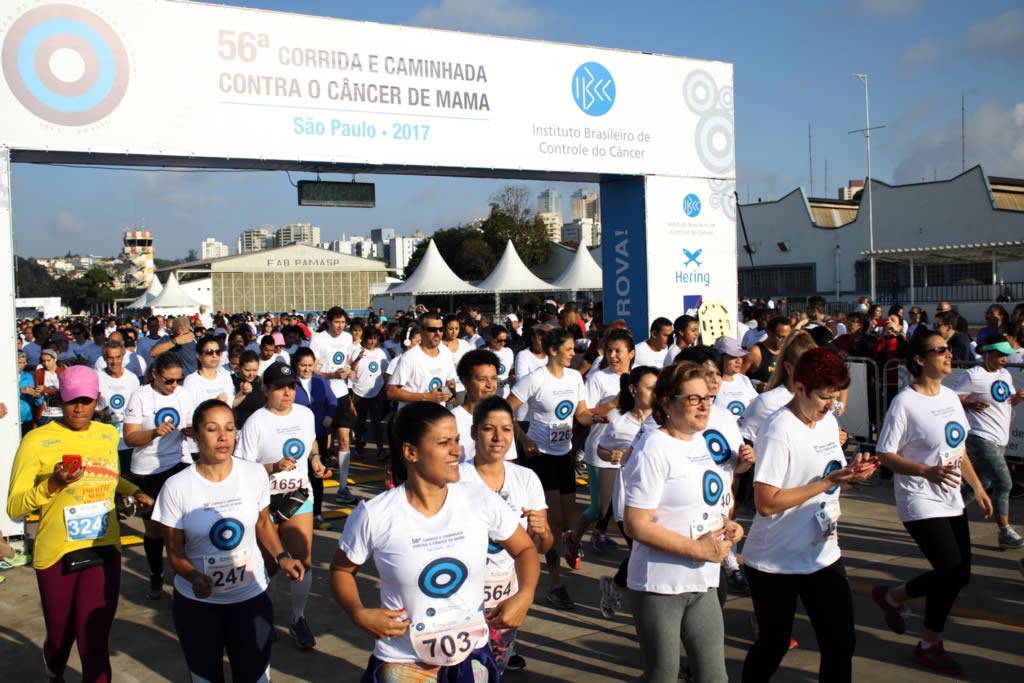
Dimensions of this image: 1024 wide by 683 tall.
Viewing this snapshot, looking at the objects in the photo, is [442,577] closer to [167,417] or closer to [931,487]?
[931,487]

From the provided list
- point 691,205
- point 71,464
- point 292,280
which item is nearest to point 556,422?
point 71,464

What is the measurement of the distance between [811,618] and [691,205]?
937 cm

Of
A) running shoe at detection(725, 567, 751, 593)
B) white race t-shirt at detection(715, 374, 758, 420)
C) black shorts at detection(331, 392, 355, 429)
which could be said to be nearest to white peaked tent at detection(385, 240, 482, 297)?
black shorts at detection(331, 392, 355, 429)

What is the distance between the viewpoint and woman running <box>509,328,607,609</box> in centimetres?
622

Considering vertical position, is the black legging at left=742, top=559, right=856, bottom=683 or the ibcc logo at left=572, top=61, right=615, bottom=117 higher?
the ibcc logo at left=572, top=61, right=615, bottom=117

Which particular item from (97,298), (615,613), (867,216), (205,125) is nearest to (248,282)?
(97,298)

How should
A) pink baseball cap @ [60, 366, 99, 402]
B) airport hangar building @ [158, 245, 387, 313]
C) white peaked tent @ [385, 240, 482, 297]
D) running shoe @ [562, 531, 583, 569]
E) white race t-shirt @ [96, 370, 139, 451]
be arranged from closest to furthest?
1. pink baseball cap @ [60, 366, 99, 402]
2. running shoe @ [562, 531, 583, 569]
3. white race t-shirt @ [96, 370, 139, 451]
4. white peaked tent @ [385, 240, 482, 297]
5. airport hangar building @ [158, 245, 387, 313]

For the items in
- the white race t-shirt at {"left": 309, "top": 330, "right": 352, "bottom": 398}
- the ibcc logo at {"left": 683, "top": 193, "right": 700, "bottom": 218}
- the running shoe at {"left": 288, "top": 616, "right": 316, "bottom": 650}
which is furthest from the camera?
the ibcc logo at {"left": 683, "top": 193, "right": 700, "bottom": 218}

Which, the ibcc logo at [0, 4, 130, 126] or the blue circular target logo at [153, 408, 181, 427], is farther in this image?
the ibcc logo at [0, 4, 130, 126]

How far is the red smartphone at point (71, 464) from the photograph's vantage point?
13.5ft

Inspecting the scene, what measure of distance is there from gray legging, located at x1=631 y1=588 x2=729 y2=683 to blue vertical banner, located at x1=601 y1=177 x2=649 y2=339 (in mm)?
8862

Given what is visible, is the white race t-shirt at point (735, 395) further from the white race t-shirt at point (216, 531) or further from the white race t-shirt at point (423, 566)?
the white race t-shirt at point (423, 566)

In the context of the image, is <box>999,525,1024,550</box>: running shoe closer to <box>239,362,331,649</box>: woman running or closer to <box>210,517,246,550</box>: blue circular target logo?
<box>239,362,331,649</box>: woman running

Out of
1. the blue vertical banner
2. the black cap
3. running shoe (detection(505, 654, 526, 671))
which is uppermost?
the blue vertical banner
